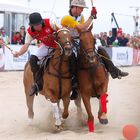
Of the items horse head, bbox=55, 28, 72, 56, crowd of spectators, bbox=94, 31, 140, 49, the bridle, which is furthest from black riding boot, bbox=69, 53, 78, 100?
crowd of spectators, bbox=94, 31, 140, 49

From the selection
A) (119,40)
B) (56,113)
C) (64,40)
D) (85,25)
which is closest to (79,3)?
(85,25)

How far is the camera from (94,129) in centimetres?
856

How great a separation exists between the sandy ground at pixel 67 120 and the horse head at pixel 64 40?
55.0 inches

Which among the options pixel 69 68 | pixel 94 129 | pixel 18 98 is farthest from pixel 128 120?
pixel 18 98

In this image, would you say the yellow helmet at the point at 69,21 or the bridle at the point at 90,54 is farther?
the yellow helmet at the point at 69,21

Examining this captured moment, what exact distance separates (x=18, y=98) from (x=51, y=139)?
224 inches

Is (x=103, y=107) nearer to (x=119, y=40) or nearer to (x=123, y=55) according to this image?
(x=123, y=55)

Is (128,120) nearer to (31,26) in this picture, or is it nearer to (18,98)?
(31,26)

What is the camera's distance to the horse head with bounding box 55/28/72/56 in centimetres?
747

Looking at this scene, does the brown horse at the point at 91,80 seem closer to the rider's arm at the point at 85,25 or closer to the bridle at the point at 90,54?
the bridle at the point at 90,54

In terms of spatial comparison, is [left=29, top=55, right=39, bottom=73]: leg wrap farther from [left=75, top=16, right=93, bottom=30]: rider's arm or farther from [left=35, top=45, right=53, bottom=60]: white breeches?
[left=75, top=16, right=93, bottom=30]: rider's arm

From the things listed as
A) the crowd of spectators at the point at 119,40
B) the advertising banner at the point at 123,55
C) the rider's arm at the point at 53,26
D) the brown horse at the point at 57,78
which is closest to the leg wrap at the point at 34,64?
the brown horse at the point at 57,78

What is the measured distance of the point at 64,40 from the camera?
7.68 metres

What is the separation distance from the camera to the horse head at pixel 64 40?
24.5 ft
